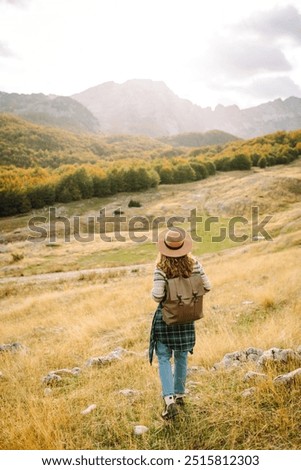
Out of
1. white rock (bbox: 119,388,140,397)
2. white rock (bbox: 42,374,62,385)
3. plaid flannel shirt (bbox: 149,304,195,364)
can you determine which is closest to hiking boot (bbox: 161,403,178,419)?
plaid flannel shirt (bbox: 149,304,195,364)

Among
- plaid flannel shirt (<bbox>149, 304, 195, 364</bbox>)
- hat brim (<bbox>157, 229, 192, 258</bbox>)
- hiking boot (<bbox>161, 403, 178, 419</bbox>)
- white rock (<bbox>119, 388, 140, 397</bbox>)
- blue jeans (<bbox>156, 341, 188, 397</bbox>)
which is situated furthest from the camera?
white rock (<bbox>119, 388, 140, 397</bbox>)

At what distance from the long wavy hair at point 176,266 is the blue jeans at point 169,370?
3.41 feet

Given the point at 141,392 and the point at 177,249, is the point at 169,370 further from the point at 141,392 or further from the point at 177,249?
the point at 177,249

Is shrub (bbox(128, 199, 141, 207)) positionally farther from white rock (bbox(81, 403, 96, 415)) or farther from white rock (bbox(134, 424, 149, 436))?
white rock (bbox(134, 424, 149, 436))

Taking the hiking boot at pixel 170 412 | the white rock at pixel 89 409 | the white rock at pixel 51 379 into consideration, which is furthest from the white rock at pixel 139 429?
the white rock at pixel 51 379

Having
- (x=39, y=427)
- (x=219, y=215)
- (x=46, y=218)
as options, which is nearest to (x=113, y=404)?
(x=39, y=427)

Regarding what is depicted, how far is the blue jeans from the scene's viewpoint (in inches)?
177

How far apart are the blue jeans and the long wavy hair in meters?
1.04

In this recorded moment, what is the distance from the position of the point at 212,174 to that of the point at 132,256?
68982mm

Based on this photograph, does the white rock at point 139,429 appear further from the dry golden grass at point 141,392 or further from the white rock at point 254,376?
the white rock at point 254,376

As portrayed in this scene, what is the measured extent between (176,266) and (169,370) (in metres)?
1.37

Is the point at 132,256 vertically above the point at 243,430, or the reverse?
the point at 243,430

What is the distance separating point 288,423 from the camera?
151 inches

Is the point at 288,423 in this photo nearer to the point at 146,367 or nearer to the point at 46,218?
the point at 146,367
